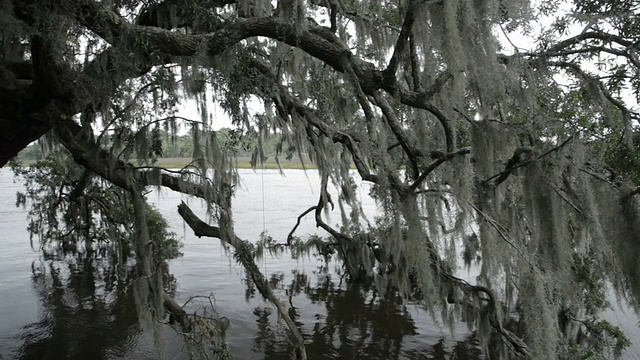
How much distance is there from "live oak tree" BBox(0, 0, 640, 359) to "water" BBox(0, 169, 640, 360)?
1.29 metres

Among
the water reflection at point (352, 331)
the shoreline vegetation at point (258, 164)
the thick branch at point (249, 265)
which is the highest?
the shoreline vegetation at point (258, 164)

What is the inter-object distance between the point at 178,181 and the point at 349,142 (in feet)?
6.61

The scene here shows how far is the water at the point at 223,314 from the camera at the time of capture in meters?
7.23

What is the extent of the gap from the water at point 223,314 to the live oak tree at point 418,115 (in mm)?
1285

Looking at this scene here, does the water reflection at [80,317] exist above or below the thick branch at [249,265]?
below

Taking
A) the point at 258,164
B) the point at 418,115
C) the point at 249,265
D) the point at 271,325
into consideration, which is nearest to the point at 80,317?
the point at 271,325

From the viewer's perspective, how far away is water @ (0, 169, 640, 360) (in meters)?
7.23

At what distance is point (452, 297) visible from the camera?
15.6 ft

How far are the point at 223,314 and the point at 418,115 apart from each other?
6502mm

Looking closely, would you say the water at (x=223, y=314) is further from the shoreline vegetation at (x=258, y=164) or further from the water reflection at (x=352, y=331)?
the shoreline vegetation at (x=258, y=164)

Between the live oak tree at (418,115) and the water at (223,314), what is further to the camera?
the water at (223,314)

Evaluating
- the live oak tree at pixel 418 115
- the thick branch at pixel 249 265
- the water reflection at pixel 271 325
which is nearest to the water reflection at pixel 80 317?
the water reflection at pixel 271 325

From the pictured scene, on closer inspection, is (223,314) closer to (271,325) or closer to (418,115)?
(271,325)

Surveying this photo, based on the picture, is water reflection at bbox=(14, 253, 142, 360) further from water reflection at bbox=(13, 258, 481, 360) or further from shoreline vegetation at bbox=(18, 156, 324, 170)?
shoreline vegetation at bbox=(18, 156, 324, 170)
